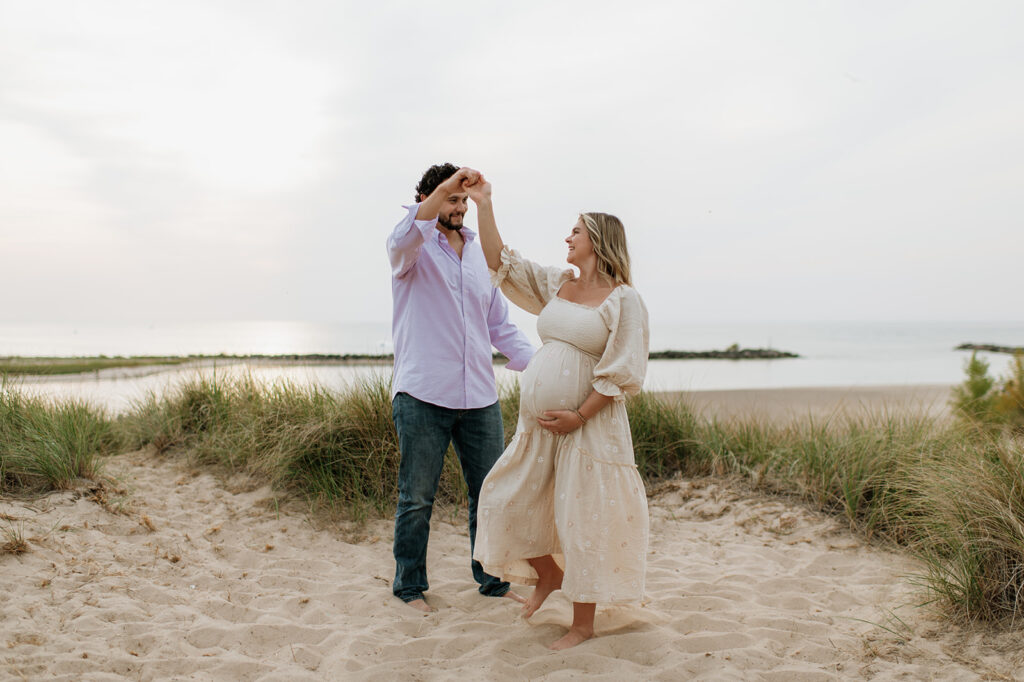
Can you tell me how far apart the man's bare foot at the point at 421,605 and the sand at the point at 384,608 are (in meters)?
0.04

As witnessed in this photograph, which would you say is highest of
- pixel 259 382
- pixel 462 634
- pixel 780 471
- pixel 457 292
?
pixel 457 292

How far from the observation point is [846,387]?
17703 mm

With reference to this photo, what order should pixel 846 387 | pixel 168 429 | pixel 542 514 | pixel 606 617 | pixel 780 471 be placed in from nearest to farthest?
pixel 542 514 → pixel 606 617 → pixel 780 471 → pixel 168 429 → pixel 846 387

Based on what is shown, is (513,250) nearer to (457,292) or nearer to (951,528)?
(457,292)

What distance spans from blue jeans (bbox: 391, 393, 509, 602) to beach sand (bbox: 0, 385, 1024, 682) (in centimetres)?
23

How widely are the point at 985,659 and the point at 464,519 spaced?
3.29m

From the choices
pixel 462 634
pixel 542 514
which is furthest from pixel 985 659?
pixel 462 634

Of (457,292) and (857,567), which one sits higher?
(457,292)

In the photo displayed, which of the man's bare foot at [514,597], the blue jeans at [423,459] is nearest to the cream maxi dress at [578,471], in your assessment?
the blue jeans at [423,459]

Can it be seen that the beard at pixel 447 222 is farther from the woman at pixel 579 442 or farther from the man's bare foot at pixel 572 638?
the man's bare foot at pixel 572 638

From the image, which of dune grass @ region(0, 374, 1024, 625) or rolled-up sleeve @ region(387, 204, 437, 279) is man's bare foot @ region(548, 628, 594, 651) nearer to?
dune grass @ region(0, 374, 1024, 625)

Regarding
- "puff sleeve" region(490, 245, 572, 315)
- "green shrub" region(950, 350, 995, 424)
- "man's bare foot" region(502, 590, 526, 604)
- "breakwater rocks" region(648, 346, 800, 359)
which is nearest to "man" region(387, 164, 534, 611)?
"puff sleeve" region(490, 245, 572, 315)

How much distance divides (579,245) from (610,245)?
0.47 ft

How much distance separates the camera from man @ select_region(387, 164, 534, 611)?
339 centimetres
